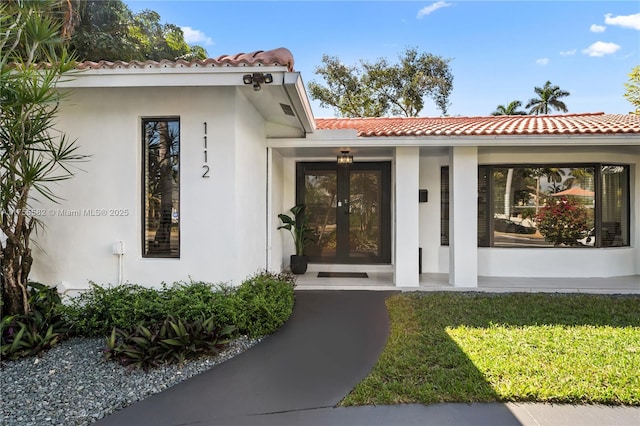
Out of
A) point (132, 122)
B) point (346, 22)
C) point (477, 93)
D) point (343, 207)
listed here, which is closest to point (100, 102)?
point (132, 122)

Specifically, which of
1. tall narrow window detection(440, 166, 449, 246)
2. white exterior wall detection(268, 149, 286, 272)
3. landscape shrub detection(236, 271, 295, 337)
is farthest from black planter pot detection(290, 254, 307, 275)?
tall narrow window detection(440, 166, 449, 246)

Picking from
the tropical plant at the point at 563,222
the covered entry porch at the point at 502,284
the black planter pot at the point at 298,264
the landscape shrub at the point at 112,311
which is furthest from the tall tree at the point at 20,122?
the tropical plant at the point at 563,222

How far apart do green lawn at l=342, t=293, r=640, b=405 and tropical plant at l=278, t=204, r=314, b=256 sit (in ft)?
12.4

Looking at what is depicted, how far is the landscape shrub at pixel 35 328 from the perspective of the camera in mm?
4418

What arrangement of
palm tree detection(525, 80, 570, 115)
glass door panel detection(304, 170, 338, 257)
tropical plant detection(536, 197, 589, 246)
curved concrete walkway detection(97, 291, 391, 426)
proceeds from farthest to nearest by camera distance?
1. palm tree detection(525, 80, 570, 115)
2. glass door panel detection(304, 170, 338, 257)
3. tropical plant detection(536, 197, 589, 246)
4. curved concrete walkway detection(97, 291, 391, 426)

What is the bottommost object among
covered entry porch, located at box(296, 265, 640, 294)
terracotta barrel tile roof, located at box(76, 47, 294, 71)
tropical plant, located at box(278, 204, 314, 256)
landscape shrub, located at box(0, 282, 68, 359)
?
covered entry porch, located at box(296, 265, 640, 294)

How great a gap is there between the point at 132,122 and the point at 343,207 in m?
6.24

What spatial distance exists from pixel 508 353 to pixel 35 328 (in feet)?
20.3

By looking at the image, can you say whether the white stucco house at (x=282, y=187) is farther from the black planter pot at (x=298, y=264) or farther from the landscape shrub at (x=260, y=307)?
the landscape shrub at (x=260, y=307)

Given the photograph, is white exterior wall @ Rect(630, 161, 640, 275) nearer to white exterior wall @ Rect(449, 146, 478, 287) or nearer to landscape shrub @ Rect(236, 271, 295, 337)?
white exterior wall @ Rect(449, 146, 478, 287)

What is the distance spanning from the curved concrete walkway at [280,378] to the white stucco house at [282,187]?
1.71 metres

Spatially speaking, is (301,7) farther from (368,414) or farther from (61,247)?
(368,414)

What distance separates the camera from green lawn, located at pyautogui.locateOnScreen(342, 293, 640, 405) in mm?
3600

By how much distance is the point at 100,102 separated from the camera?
19.3 feet
